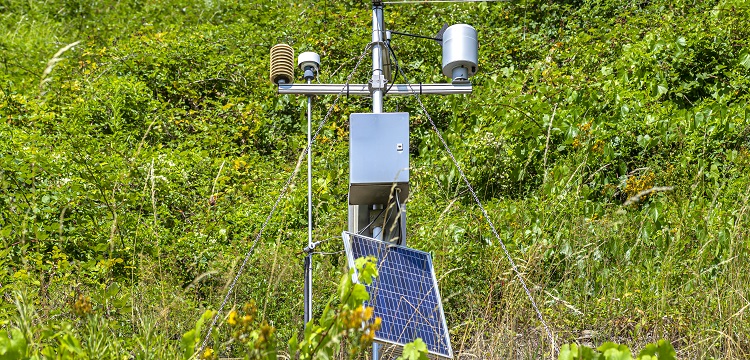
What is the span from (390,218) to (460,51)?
2.81 ft

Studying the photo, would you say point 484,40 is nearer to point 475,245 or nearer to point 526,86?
point 526,86

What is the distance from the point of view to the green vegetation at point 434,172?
4.01 metres

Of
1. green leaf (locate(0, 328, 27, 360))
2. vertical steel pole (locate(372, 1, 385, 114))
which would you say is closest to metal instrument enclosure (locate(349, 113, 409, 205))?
vertical steel pole (locate(372, 1, 385, 114))

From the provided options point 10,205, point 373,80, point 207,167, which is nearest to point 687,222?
point 373,80

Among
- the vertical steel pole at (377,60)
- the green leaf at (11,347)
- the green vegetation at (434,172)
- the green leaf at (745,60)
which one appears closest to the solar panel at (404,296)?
the green vegetation at (434,172)

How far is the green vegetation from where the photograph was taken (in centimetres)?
401

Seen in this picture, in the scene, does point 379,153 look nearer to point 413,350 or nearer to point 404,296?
point 404,296

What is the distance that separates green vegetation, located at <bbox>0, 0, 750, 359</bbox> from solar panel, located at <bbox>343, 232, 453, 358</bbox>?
19cm

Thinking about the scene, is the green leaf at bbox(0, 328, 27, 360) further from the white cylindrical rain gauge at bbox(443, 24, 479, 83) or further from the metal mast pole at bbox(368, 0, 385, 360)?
the white cylindrical rain gauge at bbox(443, 24, 479, 83)

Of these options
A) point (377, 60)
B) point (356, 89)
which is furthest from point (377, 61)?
point (356, 89)

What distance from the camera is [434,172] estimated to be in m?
5.73

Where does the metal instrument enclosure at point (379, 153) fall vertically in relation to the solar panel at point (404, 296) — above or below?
above

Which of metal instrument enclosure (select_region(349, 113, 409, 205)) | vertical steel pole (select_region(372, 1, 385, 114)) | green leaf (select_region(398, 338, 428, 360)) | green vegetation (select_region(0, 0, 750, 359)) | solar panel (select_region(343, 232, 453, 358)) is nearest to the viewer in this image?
green leaf (select_region(398, 338, 428, 360))

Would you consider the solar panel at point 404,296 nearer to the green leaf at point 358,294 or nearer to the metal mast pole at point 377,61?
the metal mast pole at point 377,61
